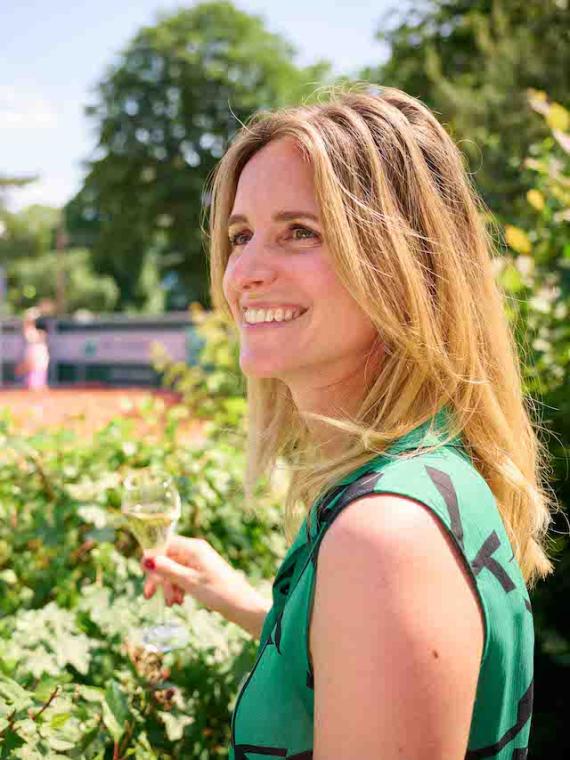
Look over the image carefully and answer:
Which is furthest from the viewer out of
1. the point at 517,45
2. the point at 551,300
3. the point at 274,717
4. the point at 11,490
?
the point at 517,45

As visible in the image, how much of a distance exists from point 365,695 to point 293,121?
3.13ft

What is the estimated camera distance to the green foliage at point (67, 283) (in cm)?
5656

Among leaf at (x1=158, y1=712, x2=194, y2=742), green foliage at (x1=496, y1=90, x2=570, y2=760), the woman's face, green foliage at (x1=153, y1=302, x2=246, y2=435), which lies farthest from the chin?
green foliage at (x1=153, y1=302, x2=246, y2=435)

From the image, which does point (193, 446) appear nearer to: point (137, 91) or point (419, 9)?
point (419, 9)

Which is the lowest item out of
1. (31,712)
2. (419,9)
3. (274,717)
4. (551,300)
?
(31,712)

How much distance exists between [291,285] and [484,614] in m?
0.63

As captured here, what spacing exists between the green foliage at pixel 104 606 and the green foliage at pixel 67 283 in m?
52.2

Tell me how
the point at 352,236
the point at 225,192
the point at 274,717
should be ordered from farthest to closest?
1. the point at 225,192
2. the point at 352,236
3. the point at 274,717

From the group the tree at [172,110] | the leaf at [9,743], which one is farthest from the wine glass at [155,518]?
the tree at [172,110]

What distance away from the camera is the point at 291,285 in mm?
1357

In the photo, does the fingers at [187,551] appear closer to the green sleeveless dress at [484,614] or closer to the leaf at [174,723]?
the leaf at [174,723]

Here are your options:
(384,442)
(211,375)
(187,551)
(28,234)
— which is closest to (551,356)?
(187,551)

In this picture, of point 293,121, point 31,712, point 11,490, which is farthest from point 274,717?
point 11,490

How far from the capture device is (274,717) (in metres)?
1.09
